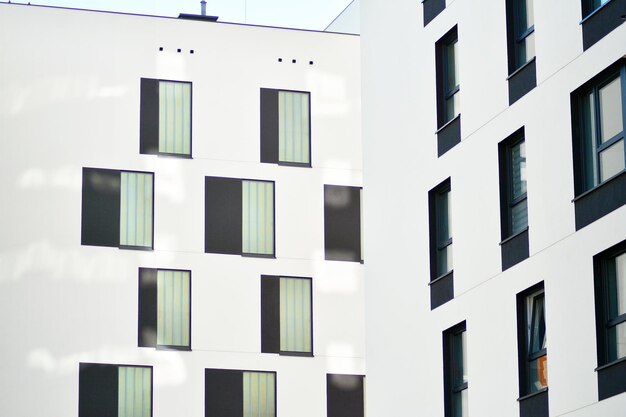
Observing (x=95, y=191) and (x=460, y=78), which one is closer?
(x=460, y=78)

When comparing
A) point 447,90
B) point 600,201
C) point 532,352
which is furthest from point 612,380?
point 447,90

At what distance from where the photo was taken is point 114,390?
4831 cm

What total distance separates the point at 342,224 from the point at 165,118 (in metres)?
7.10

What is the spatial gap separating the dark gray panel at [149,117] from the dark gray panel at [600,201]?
2534 cm

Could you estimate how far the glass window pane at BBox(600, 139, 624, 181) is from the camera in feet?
87.3

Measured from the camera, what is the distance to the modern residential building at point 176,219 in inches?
1901

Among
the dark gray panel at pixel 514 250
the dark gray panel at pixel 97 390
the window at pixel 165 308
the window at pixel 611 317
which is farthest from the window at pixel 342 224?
the window at pixel 611 317

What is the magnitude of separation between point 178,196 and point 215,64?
4870 mm

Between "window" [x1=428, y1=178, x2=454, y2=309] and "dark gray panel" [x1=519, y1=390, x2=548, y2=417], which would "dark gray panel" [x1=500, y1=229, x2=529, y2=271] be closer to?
"dark gray panel" [x1=519, y1=390, x2=548, y2=417]

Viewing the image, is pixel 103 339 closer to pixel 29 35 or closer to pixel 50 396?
pixel 50 396

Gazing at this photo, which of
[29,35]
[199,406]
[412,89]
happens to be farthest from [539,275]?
[29,35]

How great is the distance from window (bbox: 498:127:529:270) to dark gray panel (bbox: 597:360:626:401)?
163 inches

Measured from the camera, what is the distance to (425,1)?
36094 mm

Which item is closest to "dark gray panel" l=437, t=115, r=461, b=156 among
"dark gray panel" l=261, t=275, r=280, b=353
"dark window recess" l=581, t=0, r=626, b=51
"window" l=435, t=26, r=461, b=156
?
"window" l=435, t=26, r=461, b=156
